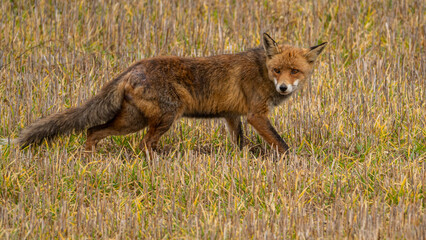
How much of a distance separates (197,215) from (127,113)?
2.06 m

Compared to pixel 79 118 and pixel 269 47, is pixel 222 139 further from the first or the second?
pixel 79 118

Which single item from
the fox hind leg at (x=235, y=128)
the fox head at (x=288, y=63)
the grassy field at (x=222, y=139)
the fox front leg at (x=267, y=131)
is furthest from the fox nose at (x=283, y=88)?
the fox hind leg at (x=235, y=128)

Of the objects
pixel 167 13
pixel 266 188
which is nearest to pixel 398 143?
pixel 266 188

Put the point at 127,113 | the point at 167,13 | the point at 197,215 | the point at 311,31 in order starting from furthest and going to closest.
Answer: the point at 167,13 < the point at 311,31 < the point at 127,113 < the point at 197,215

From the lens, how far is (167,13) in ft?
33.2

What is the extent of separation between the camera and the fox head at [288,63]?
6234 millimetres

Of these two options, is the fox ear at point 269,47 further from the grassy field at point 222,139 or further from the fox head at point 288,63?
the grassy field at point 222,139

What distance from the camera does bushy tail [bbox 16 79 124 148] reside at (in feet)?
19.7

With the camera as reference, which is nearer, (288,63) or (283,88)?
(283,88)

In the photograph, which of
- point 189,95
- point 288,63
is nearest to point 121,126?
point 189,95

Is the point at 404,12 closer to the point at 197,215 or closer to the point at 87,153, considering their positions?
the point at 87,153

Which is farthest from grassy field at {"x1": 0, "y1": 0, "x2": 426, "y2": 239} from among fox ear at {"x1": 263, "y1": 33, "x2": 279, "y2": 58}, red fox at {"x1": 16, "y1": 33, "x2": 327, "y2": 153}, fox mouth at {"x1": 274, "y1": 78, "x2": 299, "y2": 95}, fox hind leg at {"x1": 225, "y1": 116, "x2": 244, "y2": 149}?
fox ear at {"x1": 263, "y1": 33, "x2": 279, "y2": 58}

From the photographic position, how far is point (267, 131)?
6355 mm

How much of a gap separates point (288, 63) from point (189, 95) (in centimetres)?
116
